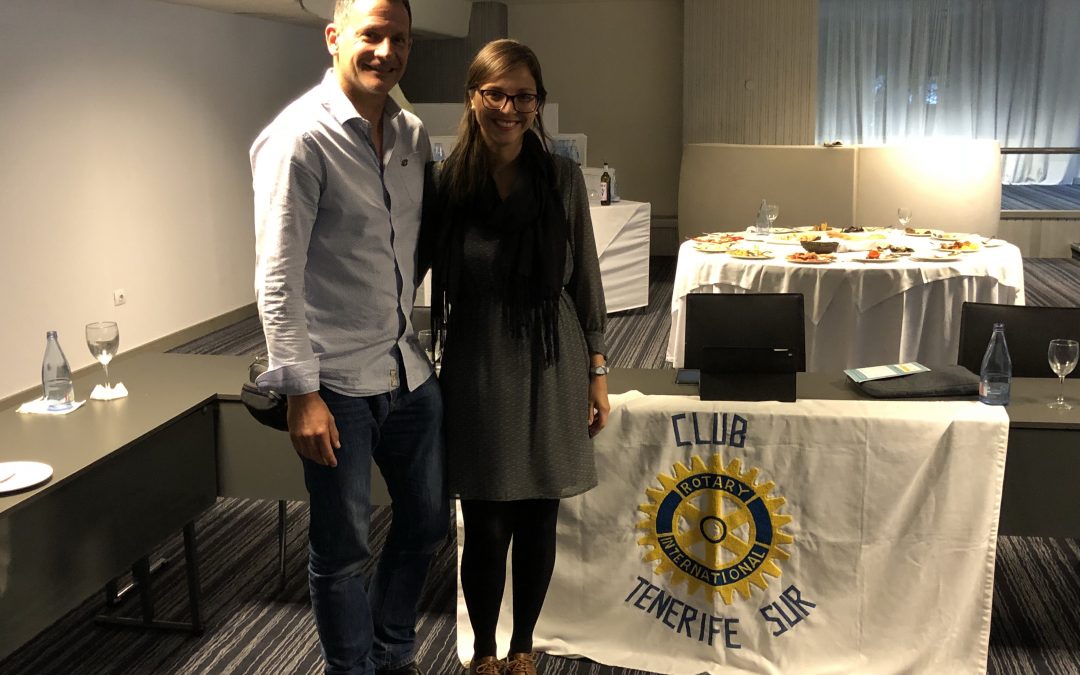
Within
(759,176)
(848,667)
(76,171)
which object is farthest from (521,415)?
(759,176)

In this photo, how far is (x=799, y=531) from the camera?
2.40 metres

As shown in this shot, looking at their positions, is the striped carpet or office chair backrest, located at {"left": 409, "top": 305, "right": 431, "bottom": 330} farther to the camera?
office chair backrest, located at {"left": 409, "top": 305, "right": 431, "bottom": 330}

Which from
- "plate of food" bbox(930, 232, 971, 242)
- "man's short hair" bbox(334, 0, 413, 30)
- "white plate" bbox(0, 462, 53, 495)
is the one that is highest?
"man's short hair" bbox(334, 0, 413, 30)

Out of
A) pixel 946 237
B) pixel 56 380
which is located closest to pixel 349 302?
pixel 56 380

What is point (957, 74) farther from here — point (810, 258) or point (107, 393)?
point (107, 393)

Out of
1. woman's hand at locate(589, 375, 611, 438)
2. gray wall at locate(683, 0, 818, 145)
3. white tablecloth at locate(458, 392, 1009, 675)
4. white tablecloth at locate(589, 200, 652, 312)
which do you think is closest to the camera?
woman's hand at locate(589, 375, 611, 438)

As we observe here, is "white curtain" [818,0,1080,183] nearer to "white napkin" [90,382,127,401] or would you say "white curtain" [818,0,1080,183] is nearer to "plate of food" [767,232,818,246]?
"plate of food" [767,232,818,246]

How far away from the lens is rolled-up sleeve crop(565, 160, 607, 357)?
2.02m

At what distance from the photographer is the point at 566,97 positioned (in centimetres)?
1020

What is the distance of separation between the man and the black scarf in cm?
7

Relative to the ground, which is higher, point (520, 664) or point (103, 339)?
point (103, 339)

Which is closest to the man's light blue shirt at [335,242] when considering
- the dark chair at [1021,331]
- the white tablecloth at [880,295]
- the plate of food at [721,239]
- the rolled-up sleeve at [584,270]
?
the rolled-up sleeve at [584,270]

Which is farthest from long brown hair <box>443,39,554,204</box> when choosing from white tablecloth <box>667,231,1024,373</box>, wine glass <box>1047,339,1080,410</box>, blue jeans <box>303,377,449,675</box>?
white tablecloth <box>667,231,1024,373</box>

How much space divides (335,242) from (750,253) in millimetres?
2976
